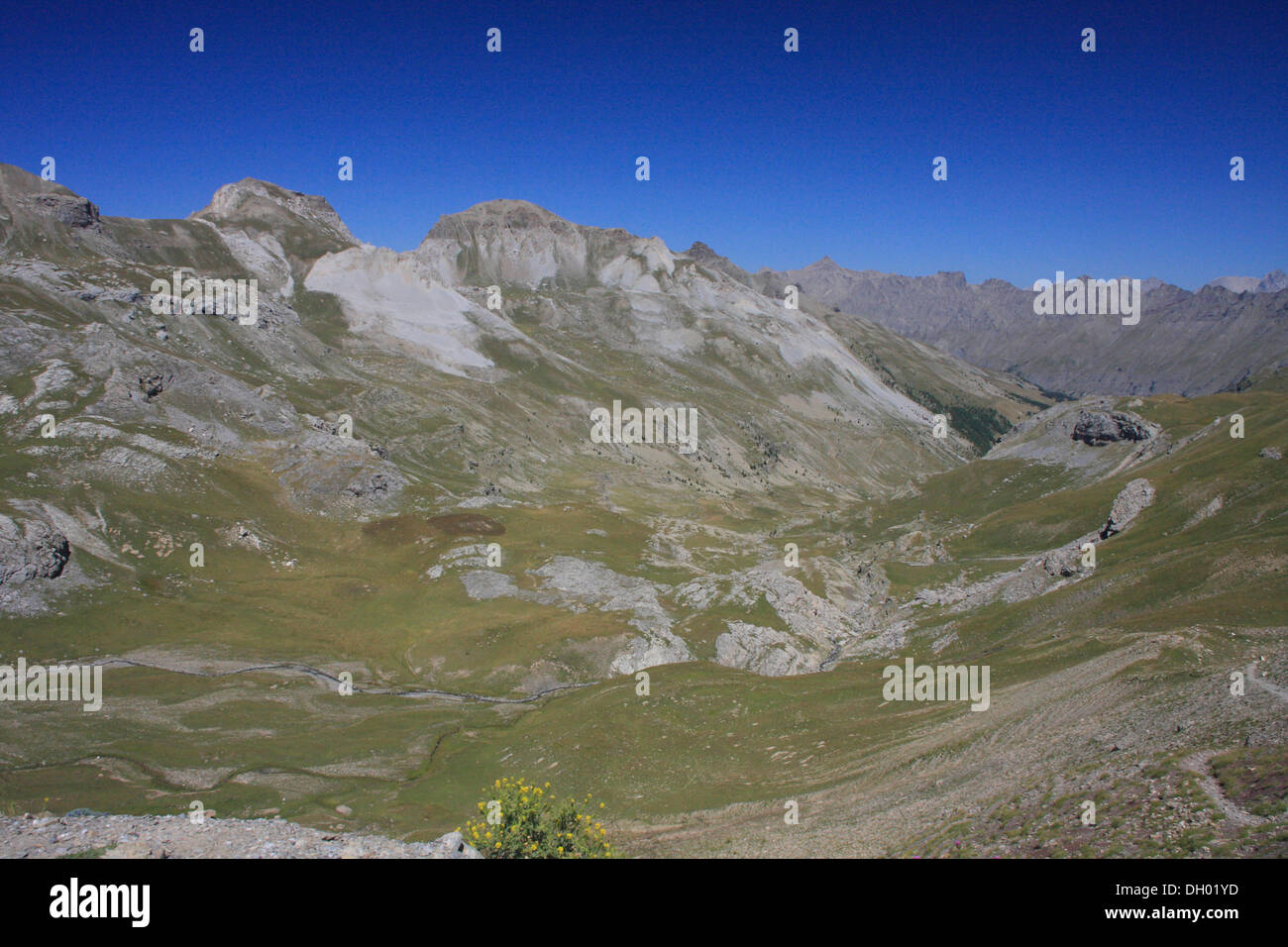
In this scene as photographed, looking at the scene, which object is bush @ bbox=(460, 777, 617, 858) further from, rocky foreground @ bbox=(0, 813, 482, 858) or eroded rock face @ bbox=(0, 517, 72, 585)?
eroded rock face @ bbox=(0, 517, 72, 585)

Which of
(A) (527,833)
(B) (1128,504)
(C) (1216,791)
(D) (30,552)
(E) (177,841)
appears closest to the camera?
(A) (527,833)

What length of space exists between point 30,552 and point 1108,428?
196 metres

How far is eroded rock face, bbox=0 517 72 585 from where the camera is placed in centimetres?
8156

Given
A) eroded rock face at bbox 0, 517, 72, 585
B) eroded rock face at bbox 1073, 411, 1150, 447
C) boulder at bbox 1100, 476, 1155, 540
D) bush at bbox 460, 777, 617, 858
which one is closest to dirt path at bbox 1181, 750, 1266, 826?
bush at bbox 460, 777, 617, 858

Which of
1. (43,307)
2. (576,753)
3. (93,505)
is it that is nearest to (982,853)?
(576,753)

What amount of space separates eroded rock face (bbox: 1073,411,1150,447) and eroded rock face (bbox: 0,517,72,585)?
19238 cm

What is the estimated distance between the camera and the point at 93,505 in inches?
Answer: 3905

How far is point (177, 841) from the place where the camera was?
1066 inches

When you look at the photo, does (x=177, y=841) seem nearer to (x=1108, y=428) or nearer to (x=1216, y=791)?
(x=1216, y=791)

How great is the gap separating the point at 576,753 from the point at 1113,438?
508 feet

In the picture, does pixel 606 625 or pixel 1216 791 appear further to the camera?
pixel 606 625

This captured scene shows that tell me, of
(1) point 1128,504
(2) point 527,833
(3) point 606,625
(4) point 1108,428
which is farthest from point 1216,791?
(4) point 1108,428

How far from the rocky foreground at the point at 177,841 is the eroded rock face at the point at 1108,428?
6848 inches
